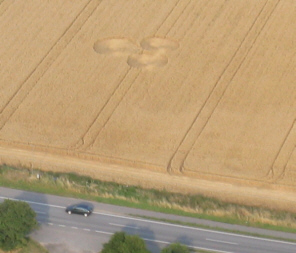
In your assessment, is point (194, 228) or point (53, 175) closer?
point (194, 228)

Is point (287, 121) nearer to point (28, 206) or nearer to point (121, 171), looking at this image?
point (121, 171)

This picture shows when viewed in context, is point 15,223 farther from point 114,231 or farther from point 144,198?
point 144,198

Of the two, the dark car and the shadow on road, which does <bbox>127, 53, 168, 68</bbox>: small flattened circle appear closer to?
the dark car

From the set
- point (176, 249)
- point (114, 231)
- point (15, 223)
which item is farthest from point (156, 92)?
point (15, 223)

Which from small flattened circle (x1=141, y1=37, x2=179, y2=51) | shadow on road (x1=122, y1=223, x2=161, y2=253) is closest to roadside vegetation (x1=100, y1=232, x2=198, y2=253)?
shadow on road (x1=122, y1=223, x2=161, y2=253)

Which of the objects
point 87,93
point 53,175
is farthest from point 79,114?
point 53,175

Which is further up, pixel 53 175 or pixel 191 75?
pixel 191 75

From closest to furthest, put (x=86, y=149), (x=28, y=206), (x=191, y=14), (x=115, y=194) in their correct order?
(x=28, y=206), (x=115, y=194), (x=86, y=149), (x=191, y=14)
